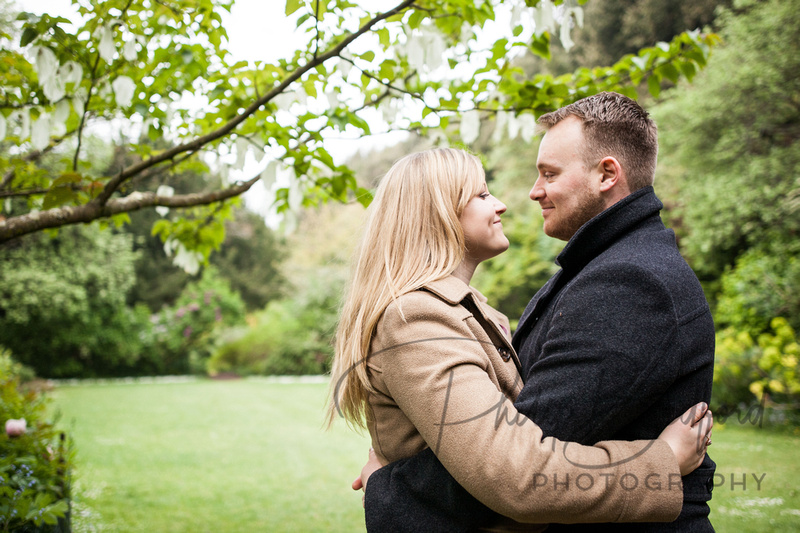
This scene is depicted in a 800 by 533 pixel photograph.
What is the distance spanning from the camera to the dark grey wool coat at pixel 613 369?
1206 millimetres

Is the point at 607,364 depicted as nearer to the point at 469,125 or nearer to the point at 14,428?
the point at 469,125

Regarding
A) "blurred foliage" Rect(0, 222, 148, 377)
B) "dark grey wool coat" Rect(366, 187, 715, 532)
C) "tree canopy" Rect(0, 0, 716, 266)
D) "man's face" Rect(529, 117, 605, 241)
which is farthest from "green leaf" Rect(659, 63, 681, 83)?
"blurred foliage" Rect(0, 222, 148, 377)

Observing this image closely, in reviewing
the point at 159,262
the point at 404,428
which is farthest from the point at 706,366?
the point at 159,262

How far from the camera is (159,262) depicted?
2438 cm

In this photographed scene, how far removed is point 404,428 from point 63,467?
9.78 ft

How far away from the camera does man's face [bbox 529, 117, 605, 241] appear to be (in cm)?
154

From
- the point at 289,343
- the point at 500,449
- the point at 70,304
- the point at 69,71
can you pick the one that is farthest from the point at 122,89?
the point at 289,343

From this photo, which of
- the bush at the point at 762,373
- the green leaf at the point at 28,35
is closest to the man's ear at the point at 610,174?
the green leaf at the point at 28,35

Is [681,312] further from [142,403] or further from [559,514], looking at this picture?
[142,403]

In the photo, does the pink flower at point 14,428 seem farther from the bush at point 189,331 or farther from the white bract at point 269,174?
the bush at point 189,331

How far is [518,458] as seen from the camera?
1.15m

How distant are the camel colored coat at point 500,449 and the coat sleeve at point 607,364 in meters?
0.05

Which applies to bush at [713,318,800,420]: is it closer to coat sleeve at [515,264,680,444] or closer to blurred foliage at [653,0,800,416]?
blurred foliage at [653,0,800,416]

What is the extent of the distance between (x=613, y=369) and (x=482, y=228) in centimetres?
56
